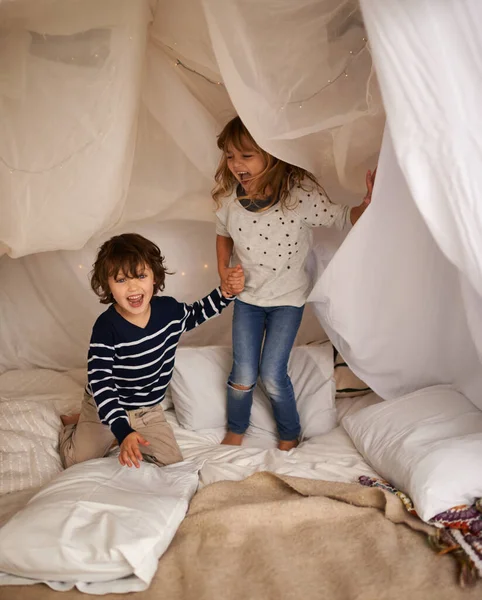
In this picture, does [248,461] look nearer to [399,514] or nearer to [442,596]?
[399,514]

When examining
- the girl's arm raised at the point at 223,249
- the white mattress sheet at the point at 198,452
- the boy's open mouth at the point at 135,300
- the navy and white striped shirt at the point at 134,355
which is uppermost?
the girl's arm raised at the point at 223,249

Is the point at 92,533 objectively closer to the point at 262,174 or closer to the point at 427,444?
the point at 427,444

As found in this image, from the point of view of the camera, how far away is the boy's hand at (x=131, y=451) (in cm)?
144

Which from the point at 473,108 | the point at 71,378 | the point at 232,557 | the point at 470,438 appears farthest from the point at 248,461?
the point at 473,108

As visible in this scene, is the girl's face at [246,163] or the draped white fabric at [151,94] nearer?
the draped white fabric at [151,94]

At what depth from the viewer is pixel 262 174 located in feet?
5.49

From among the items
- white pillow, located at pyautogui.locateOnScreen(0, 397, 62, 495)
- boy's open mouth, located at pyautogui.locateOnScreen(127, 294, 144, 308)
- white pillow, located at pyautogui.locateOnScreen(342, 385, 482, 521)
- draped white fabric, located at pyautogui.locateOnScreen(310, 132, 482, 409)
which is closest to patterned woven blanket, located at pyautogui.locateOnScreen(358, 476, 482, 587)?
white pillow, located at pyautogui.locateOnScreen(342, 385, 482, 521)

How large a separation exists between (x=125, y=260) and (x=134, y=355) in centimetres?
25

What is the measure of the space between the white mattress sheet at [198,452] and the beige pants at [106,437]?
0.14 ft

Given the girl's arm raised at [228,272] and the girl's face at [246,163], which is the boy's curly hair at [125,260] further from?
the girl's face at [246,163]

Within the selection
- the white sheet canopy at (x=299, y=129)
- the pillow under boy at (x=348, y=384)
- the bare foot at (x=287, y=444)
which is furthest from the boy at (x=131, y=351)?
the pillow under boy at (x=348, y=384)

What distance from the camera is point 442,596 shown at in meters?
1.17

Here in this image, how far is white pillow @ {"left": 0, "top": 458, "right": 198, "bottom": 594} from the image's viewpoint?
123 centimetres

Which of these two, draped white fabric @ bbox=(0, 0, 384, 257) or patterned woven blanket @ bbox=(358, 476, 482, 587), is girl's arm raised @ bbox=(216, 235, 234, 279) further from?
patterned woven blanket @ bbox=(358, 476, 482, 587)
